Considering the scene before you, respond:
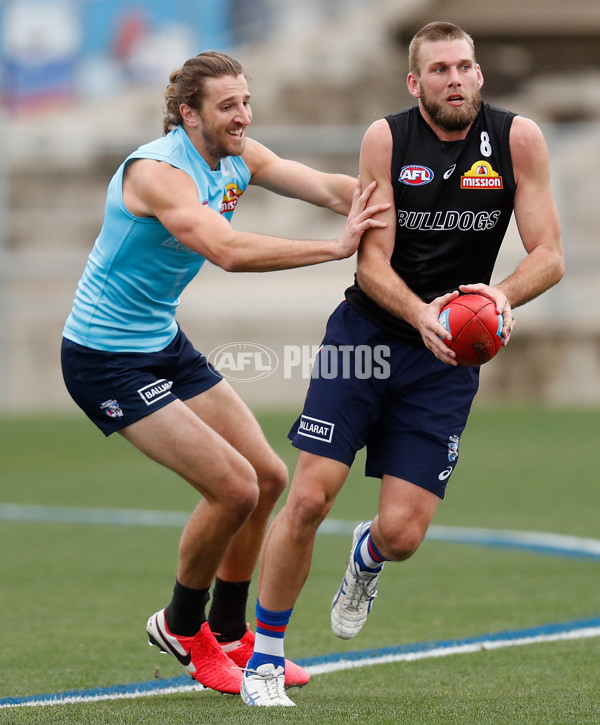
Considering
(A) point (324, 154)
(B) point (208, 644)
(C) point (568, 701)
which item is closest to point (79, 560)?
(B) point (208, 644)

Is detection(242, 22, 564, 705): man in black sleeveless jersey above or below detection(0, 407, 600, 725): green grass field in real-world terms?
above

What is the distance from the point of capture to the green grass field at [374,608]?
5.14 m

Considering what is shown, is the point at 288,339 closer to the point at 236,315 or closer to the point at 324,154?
the point at 236,315

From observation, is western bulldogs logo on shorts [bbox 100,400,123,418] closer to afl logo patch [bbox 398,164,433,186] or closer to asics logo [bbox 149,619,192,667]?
asics logo [bbox 149,619,192,667]

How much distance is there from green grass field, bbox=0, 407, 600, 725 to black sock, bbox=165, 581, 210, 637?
274 millimetres

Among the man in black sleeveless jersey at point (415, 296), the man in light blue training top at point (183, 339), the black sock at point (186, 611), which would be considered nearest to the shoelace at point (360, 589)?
the man in black sleeveless jersey at point (415, 296)

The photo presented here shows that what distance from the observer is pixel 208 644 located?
578cm

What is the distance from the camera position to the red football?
16.9 ft

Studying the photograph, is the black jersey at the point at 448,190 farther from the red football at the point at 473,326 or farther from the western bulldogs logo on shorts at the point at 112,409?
the western bulldogs logo on shorts at the point at 112,409

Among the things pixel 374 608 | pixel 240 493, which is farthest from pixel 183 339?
pixel 374 608

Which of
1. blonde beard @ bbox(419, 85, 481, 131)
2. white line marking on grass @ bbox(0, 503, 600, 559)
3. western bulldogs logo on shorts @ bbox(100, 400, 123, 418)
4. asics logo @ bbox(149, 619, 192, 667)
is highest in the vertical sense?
blonde beard @ bbox(419, 85, 481, 131)

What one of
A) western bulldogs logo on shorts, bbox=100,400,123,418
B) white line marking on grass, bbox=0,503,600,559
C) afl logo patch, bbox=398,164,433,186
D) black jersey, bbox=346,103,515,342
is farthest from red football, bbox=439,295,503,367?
white line marking on grass, bbox=0,503,600,559

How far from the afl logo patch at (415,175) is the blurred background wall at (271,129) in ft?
41.2

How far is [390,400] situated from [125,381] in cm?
117
